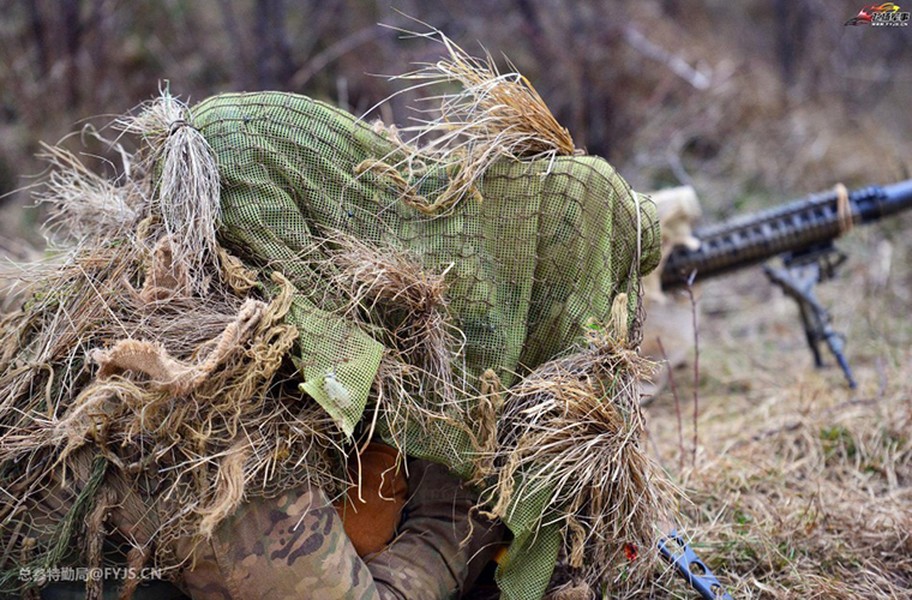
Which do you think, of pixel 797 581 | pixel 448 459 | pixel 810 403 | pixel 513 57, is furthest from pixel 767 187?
pixel 448 459

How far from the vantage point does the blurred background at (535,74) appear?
5.58m

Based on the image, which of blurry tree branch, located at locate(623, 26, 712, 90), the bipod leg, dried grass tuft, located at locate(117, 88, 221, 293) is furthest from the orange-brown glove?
blurry tree branch, located at locate(623, 26, 712, 90)

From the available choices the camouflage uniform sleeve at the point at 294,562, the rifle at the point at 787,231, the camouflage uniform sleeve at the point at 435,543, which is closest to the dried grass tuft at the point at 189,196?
the camouflage uniform sleeve at the point at 294,562

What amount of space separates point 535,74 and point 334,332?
15.4 feet

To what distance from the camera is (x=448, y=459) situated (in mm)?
1847

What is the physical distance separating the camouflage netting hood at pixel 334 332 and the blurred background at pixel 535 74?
2.73 meters

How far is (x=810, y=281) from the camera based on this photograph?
3.68 metres

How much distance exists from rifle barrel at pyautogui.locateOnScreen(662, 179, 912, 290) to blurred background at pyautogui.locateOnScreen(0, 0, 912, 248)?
139 cm

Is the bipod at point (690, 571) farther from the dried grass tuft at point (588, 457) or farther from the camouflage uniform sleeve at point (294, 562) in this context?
the camouflage uniform sleeve at point (294, 562)

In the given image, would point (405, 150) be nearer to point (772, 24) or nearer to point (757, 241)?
point (757, 241)

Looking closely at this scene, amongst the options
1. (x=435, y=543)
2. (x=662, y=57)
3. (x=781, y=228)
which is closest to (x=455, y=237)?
(x=435, y=543)

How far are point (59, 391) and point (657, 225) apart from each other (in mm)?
1407

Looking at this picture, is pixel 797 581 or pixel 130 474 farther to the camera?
pixel 797 581

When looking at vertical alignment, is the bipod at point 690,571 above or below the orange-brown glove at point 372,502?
below
